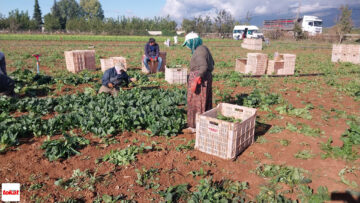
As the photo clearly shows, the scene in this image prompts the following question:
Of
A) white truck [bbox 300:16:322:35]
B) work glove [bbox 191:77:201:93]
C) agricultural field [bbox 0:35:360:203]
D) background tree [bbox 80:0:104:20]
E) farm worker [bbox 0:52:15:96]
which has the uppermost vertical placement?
background tree [bbox 80:0:104:20]

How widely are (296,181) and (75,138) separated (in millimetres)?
3730

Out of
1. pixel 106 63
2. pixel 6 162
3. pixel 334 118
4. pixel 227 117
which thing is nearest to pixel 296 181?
pixel 227 117

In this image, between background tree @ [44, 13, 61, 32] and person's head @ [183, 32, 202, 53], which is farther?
background tree @ [44, 13, 61, 32]

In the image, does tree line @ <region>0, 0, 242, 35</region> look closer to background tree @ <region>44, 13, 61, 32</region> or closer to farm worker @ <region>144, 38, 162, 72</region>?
background tree @ <region>44, 13, 61, 32</region>

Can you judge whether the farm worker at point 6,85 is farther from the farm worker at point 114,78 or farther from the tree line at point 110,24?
the tree line at point 110,24

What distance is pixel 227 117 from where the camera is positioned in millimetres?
4949

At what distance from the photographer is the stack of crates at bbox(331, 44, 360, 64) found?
15695 mm

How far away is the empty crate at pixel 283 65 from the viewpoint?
1160 cm

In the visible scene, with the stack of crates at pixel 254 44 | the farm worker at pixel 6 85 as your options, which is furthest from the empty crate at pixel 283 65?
the stack of crates at pixel 254 44

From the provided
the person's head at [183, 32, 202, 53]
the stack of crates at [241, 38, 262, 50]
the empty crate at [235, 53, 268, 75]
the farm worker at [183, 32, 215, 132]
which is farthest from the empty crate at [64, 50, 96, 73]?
the stack of crates at [241, 38, 262, 50]

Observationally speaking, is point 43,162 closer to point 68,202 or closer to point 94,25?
point 68,202

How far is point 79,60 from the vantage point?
11.4 metres

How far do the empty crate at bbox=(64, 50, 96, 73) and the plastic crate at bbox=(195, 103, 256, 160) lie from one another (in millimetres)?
8652

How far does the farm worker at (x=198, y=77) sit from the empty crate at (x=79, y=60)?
308 inches
